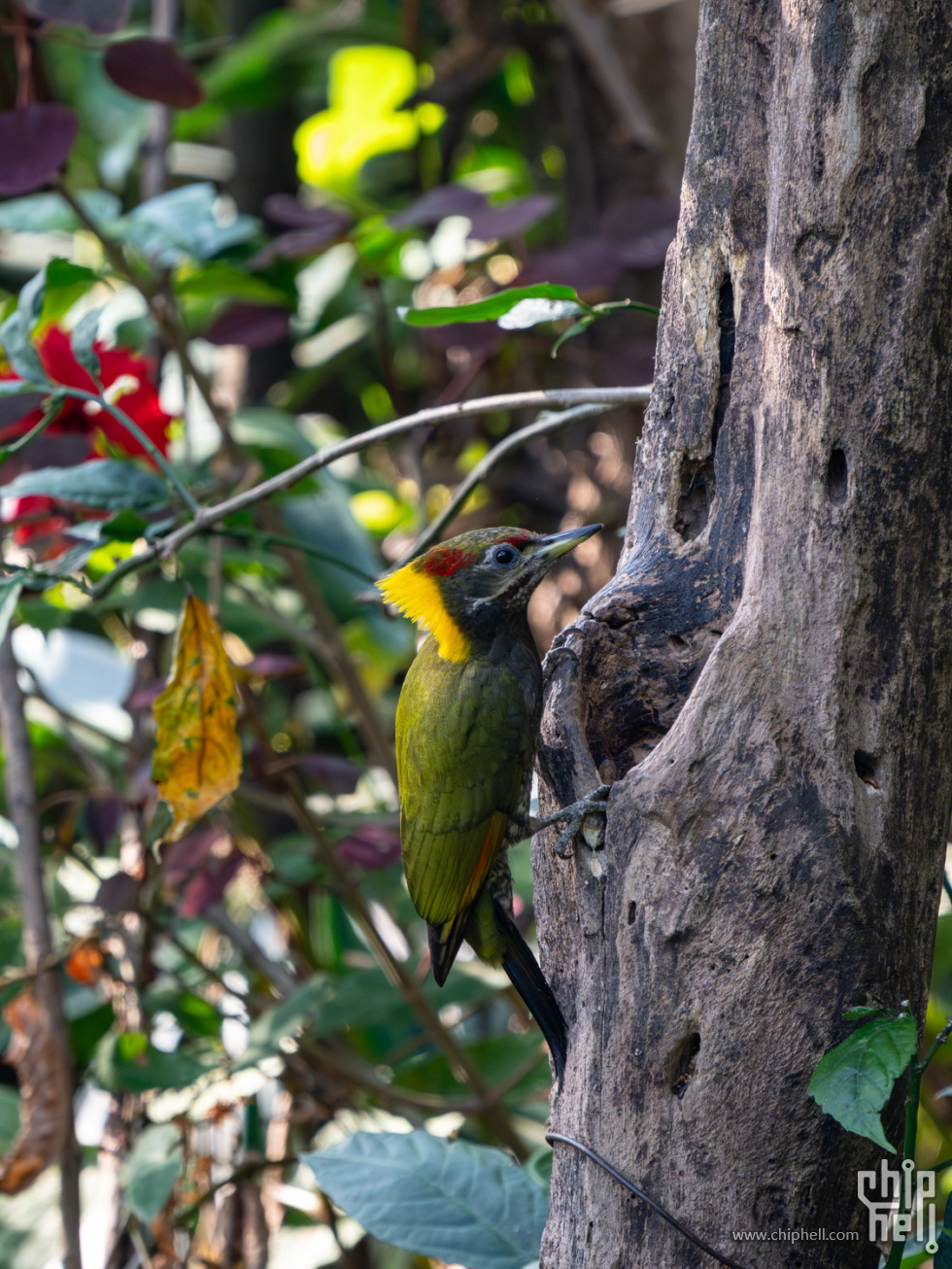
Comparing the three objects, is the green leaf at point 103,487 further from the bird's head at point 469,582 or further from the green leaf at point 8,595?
the bird's head at point 469,582

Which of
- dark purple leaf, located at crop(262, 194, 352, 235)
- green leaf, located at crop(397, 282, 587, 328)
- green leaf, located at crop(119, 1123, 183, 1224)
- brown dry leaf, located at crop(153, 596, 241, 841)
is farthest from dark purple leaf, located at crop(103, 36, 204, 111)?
green leaf, located at crop(119, 1123, 183, 1224)

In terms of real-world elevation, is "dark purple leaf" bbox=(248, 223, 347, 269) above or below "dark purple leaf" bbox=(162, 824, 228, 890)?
above

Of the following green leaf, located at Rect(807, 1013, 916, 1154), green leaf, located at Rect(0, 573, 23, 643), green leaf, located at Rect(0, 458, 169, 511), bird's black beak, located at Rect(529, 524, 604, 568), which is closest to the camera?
green leaf, located at Rect(807, 1013, 916, 1154)

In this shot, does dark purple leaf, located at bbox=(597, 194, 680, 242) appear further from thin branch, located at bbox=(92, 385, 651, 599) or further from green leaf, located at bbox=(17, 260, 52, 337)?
green leaf, located at bbox=(17, 260, 52, 337)

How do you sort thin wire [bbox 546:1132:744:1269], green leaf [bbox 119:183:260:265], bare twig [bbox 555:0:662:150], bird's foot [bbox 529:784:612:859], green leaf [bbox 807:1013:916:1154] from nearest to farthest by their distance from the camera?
1. green leaf [bbox 807:1013:916:1154]
2. thin wire [bbox 546:1132:744:1269]
3. bird's foot [bbox 529:784:612:859]
4. green leaf [bbox 119:183:260:265]
5. bare twig [bbox 555:0:662:150]

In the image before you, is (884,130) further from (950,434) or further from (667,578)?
(667,578)

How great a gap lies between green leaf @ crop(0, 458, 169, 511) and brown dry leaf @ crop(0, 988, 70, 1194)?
3.70ft

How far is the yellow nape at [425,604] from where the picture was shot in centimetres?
194

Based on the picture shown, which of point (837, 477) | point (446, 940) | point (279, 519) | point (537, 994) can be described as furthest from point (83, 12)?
point (537, 994)

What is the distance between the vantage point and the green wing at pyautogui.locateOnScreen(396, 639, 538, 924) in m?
1.82

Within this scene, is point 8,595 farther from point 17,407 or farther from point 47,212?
point 47,212

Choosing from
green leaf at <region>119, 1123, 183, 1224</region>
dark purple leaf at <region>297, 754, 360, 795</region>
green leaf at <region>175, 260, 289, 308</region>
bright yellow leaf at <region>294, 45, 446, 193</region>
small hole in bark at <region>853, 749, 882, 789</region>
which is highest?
bright yellow leaf at <region>294, 45, 446, 193</region>

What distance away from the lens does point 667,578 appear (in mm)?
1521

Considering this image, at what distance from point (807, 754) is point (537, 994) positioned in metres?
0.52
